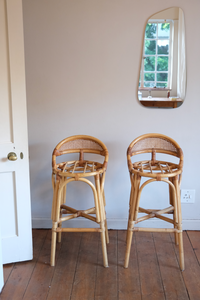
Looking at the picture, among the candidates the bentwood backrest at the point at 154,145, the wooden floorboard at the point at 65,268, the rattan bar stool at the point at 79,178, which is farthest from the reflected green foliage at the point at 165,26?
the wooden floorboard at the point at 65,268

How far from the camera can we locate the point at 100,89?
2555 mm

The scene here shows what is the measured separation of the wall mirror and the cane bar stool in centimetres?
37

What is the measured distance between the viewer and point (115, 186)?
271cm

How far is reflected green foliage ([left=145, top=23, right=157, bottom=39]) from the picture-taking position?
2.44 metres

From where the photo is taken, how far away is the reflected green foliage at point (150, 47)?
247 cm

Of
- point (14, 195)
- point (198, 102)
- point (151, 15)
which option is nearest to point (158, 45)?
point (151, 15)

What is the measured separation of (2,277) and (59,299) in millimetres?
Answer: 413

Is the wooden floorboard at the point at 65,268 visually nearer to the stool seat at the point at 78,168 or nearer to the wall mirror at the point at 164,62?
the stool seat at the point at 78,168

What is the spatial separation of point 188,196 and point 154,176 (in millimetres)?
809

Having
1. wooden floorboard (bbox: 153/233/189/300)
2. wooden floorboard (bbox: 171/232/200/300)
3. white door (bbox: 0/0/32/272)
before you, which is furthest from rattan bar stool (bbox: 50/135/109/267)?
wooden floorboard (bbox: 171/232/200/300)

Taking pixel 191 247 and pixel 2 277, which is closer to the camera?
pixel 2 277

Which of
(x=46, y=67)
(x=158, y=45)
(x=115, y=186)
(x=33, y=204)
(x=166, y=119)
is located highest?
(x=158, y=45)

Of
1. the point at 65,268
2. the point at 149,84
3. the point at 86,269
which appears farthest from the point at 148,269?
the point at 149,84

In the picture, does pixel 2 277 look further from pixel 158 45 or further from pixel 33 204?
pixel 158 45
